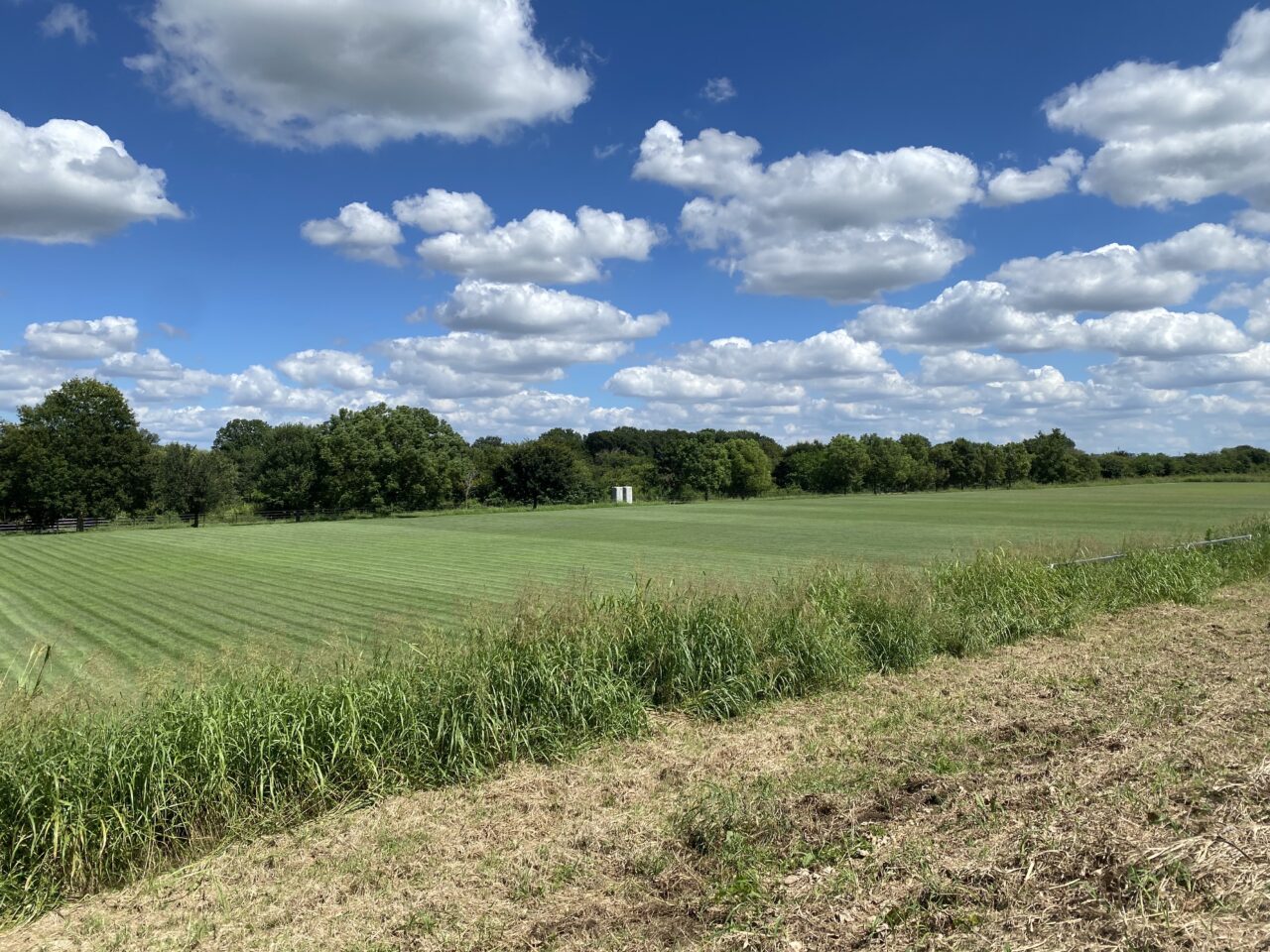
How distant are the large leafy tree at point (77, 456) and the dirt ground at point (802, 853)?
229 ft

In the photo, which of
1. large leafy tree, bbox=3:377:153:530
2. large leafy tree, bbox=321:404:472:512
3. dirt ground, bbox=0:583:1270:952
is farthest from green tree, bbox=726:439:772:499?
dirt ground, bbox=0:583:1270:952

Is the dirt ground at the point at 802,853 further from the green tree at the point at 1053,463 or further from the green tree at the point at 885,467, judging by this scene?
the green tree at the point at 1053,463

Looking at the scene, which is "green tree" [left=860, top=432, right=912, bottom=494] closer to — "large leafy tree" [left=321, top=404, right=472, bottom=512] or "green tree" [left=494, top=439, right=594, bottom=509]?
"green tree" [left=494, top=439, right=594, bottom=509]

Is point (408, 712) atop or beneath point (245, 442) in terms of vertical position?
beneath

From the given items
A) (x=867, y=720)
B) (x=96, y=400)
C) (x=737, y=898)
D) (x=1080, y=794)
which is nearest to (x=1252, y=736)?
(x=1080, y=794)

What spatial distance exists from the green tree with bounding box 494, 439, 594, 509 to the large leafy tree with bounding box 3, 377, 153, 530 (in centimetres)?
3355

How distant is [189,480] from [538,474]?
110ft

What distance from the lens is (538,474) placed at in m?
86.1

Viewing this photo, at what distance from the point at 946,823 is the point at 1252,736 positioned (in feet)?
10.8

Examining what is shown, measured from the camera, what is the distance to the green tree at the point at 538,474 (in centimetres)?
8625

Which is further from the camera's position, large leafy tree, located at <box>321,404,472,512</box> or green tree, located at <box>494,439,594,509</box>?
green tree, located at <box>494,439,594,509</box>

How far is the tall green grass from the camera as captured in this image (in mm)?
5508

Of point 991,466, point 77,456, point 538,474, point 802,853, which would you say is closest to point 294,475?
point 77,456

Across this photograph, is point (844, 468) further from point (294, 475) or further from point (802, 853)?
point (802, 853)
